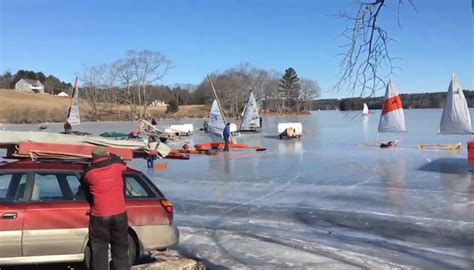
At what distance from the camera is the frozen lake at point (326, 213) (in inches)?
295

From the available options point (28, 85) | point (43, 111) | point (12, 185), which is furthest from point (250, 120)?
point (28, 85)

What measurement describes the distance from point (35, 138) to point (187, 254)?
2.82m

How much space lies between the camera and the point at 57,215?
6.02m

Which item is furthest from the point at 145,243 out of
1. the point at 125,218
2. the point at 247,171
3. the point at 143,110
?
the point at 143,110

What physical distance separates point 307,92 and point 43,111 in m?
80.9

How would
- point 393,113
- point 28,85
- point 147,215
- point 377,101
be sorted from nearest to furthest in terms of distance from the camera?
point 377,101 → point 147,215 → point 393,113 → point 28,85

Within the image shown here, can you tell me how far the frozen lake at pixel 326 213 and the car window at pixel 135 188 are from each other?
141 centimetres

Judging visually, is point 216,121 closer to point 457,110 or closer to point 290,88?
point 457,110

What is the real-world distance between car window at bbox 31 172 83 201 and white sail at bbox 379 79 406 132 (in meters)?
27.0

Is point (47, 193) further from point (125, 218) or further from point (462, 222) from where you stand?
point (462, 222)

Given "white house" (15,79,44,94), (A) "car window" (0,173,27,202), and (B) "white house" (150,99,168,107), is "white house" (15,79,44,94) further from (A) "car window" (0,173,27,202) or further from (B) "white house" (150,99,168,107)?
(A) "car window" (0,173,27,202)

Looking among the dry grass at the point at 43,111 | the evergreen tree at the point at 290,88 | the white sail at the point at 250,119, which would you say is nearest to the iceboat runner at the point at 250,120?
the white sail at the point at 250,119

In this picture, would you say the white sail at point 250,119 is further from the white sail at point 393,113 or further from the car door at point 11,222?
the car door at point 11,222

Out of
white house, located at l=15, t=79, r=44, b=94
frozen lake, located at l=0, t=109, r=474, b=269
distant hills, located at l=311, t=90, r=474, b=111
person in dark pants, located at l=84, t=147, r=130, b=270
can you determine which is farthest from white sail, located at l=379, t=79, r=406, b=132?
white house, located at l=15, t=79, r=44, b=94
